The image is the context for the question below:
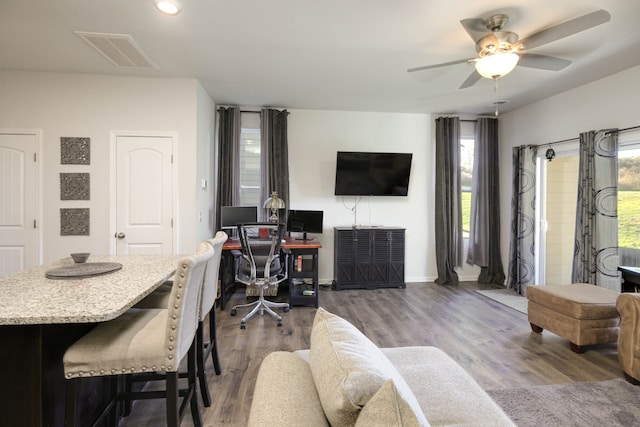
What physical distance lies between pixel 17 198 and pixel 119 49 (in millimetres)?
2076

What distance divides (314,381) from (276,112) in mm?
4288

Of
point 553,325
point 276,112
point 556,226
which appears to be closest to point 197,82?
point 276,112

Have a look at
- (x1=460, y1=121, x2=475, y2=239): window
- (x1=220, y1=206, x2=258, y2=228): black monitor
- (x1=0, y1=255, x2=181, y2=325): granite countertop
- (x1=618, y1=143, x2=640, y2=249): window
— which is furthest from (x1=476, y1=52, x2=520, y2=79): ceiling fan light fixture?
(x1=220, y1=206, x2=258, y2=228): black monitor

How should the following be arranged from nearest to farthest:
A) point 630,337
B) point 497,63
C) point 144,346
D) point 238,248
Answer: point 144,346
point 630,337
point 497,63
point 238,248

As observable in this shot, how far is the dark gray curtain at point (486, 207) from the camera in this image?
514 centimetres

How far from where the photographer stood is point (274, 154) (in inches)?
187

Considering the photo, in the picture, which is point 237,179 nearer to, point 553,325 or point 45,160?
→ point 45,160

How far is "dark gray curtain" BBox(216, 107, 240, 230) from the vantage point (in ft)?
15.3

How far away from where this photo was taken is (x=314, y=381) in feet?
3.47

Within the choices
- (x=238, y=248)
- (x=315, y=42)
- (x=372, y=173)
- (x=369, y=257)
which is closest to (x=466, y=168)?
(x=372, y=173)

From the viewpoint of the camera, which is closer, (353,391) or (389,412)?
(389,412)

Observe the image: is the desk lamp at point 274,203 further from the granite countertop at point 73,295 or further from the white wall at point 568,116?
the white wall at point 568,116

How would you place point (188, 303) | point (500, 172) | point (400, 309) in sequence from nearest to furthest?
point (188, 303) → point (400, 309) → point (500, 172)

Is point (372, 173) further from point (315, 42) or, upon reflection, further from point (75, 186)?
point (75, 186)
